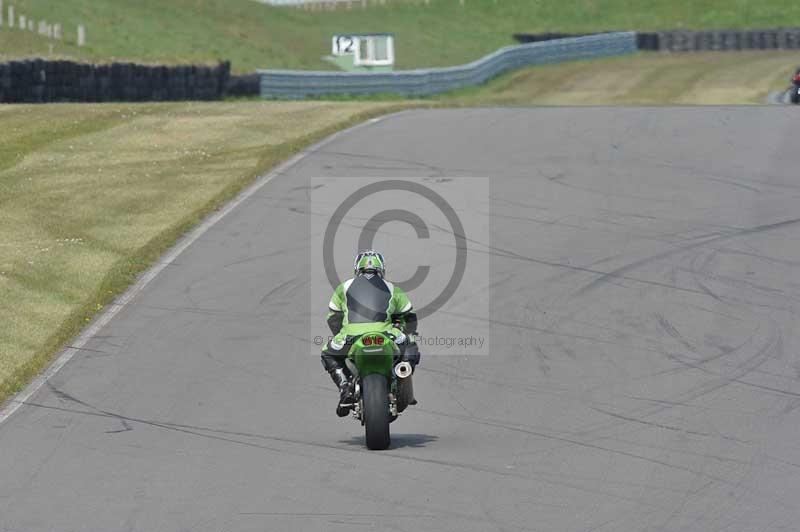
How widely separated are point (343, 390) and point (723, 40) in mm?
49595

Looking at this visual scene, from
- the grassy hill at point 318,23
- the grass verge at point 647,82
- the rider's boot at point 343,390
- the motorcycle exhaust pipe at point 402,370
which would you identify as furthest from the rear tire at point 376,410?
the grass verge at point 647,82

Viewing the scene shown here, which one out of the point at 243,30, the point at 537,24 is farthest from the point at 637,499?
the point at 537,24

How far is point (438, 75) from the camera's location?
44562 mm

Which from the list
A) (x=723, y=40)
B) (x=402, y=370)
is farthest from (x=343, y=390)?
(x=723, y=40)

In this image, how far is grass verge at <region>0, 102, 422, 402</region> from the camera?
1688cm

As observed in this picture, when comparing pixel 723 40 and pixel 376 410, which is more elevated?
pixel 723 40

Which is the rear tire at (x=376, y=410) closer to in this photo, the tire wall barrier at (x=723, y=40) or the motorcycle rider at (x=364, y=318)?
the motorcycle rider at (x=364, y=318)

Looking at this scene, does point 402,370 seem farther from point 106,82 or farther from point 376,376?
point 106,82

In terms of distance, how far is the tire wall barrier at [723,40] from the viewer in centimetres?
5809

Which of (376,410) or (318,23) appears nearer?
(376,410)

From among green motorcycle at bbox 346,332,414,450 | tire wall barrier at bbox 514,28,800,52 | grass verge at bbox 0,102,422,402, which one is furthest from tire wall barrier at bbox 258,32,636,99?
green motorcycle at bbox 346,332,414,450

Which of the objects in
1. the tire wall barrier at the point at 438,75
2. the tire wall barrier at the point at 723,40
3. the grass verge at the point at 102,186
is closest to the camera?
the grass verge at the point at 102,186

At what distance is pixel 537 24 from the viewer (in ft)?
235

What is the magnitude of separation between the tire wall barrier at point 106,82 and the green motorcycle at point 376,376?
72.0 feet
